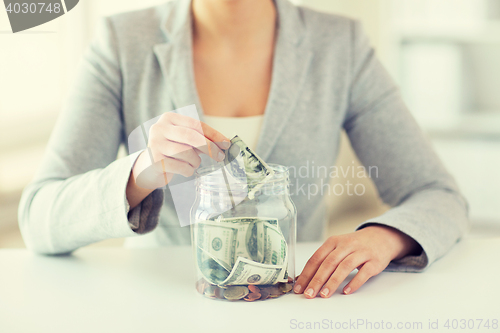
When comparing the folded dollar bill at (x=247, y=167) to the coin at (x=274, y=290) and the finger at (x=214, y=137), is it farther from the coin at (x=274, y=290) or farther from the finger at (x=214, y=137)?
the coin at (x=274, y=290)

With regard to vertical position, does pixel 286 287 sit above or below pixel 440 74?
above

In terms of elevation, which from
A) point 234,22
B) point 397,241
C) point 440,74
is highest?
point 234,22

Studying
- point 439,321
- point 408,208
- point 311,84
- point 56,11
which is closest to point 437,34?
point 311,84

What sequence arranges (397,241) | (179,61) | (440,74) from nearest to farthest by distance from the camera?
(397,241) < (179,61) < (440,74)

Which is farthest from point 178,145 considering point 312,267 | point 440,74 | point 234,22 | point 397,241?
point 440,74

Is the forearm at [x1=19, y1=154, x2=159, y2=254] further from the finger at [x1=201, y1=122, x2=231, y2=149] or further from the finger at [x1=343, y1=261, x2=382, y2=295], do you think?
the finger at [x1=343, y1=261, x2=382, y2=295]

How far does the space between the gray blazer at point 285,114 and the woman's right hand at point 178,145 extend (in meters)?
0.22

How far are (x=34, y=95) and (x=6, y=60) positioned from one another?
0.67 feet

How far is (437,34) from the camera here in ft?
7.34

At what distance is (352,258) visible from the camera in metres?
0.65

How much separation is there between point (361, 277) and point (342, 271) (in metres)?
0.03

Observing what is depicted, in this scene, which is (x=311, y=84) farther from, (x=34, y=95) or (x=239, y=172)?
(x=34, y=95)

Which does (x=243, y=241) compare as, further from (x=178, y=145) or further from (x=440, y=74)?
(x=440, y=74)

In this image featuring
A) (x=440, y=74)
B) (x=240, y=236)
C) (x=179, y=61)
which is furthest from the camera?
(x=440, y=74)
